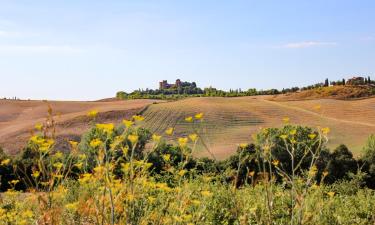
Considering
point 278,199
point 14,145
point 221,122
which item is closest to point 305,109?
point 221,122

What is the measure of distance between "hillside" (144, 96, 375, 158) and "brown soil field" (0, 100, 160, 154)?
2.66m

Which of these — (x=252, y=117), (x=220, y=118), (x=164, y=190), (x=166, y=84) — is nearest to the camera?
(x=164, y=190)

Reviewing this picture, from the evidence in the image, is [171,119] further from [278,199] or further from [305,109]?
[278,199]

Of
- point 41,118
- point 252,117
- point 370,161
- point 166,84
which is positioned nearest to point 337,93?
point 252,117

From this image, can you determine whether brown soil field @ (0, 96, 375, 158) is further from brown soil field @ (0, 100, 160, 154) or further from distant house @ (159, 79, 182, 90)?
distant house @ (159, 79, 182, 90)

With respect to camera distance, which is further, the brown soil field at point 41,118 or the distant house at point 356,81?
the distant house at point 356,81

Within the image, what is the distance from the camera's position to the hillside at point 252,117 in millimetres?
36031

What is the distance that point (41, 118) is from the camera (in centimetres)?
4469

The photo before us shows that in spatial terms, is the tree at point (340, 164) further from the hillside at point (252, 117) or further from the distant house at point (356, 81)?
the distant house at point (356, 81)

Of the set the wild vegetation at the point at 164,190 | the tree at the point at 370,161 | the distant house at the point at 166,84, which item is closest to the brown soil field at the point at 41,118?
the tree at the point at 370,161

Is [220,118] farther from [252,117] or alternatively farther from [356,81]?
[356,81]

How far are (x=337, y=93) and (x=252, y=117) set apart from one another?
44.8 feet

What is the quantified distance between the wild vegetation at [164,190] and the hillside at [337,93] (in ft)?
130

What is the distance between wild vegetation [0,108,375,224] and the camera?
2.88 metres
